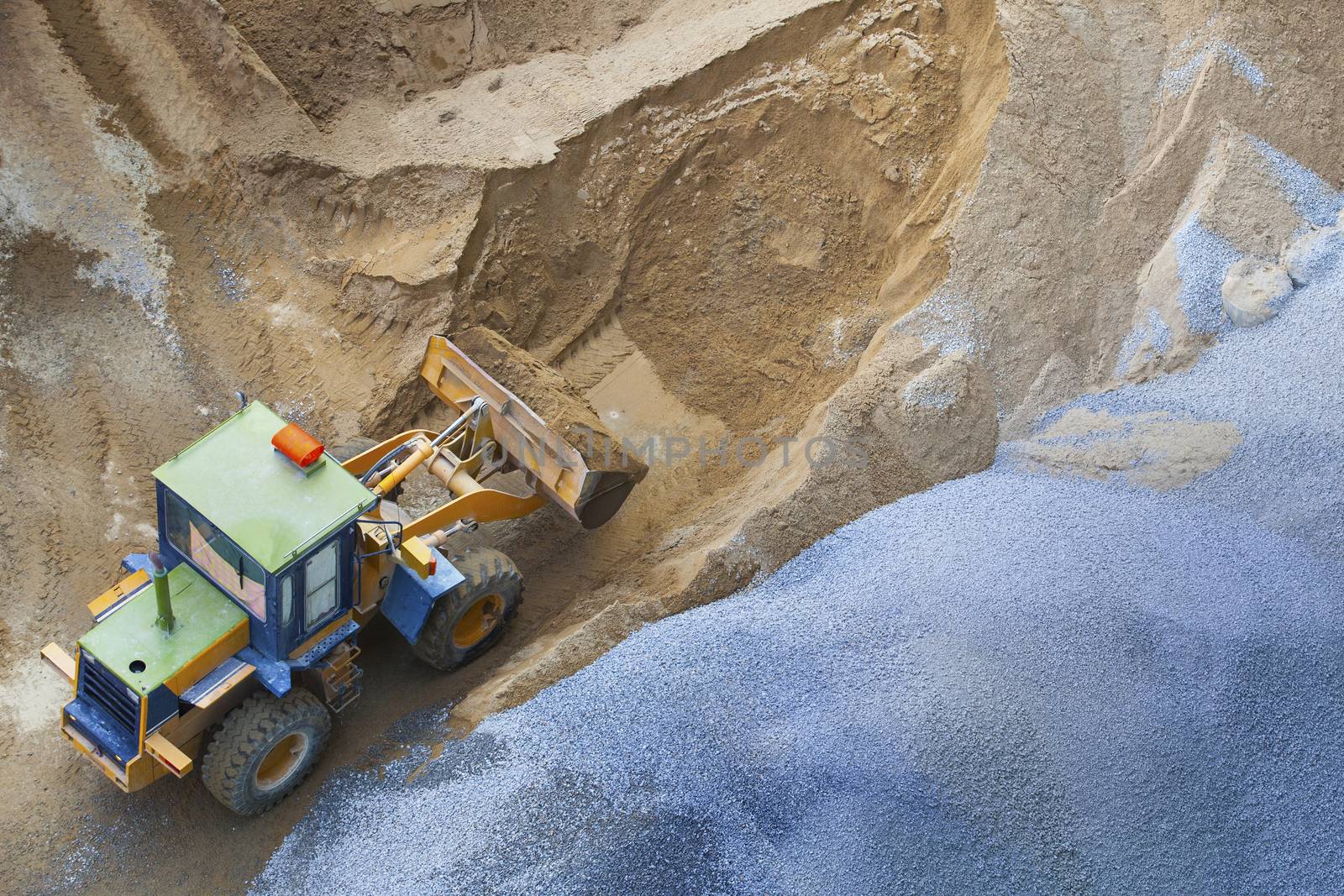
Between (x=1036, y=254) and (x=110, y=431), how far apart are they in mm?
7773

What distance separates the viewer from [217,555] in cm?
654

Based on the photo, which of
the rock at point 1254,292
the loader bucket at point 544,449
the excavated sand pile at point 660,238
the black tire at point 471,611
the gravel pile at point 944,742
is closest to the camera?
the gravel pile at point 944,742

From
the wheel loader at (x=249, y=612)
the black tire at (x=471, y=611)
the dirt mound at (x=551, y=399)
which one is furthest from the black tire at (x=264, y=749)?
the dirt mound at (x=551, y=399)

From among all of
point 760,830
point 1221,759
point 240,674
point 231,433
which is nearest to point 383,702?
point 240,674

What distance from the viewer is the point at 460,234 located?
9820mm

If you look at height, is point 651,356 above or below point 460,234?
below

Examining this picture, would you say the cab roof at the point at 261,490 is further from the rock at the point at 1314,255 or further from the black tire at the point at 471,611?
the rock at the point at 1314,255

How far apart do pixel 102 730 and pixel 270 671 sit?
3.32ft

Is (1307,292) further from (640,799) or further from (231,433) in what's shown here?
(231,433)

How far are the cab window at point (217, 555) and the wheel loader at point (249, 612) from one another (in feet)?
A: 0.04

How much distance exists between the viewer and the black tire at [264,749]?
6.64 m

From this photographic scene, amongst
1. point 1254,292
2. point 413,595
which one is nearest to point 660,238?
point 413,595

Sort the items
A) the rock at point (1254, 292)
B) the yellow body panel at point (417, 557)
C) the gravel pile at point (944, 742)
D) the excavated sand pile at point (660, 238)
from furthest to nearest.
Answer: the rock at point (1254, 292)
the excavated sand pile at point (660, 238)
the yellow body panel at point (417, 557)
the gravel pile at point (944, 742)

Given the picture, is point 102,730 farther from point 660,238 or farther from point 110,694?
point 660,238
